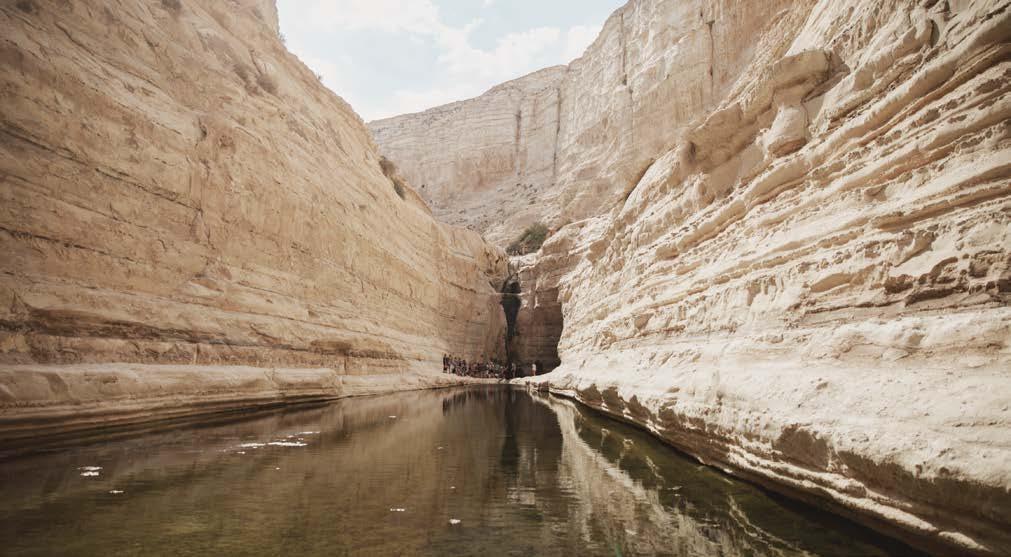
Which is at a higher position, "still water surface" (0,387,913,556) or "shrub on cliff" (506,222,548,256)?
"shrub on cliff" (506,222,548,256)

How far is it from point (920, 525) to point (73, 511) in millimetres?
4615

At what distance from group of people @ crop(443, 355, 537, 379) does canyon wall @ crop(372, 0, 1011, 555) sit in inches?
505

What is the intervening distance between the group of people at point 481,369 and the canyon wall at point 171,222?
6668mm

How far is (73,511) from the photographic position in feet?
8.95

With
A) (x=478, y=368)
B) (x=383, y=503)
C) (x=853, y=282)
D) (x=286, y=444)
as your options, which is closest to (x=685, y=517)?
(x=383, y=503)

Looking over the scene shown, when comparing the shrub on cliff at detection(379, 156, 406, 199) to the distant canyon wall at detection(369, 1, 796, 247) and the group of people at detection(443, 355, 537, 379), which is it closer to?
the group of people at detection(443, 355, 537, 379)

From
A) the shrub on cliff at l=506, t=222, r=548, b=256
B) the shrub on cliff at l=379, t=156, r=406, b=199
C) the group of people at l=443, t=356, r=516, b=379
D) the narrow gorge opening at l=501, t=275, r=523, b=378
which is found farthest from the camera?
the shrub on cliff at l=506, t=222, r=548, b=256

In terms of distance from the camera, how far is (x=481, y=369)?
24609 millimetres

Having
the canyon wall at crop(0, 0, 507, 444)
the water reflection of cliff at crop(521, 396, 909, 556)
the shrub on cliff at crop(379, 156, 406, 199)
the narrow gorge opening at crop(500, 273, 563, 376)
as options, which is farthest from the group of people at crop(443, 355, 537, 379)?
the water reflection of cliff at crop(521, 396, 909, 556)

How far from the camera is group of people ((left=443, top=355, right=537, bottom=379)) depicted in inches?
824

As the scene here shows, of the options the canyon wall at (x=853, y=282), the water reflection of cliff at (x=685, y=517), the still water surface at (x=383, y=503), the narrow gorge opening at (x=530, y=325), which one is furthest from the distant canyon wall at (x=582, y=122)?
the still water surface at (x=383, y=503)

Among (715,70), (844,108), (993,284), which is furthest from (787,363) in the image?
(715,70)

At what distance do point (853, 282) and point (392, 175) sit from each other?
1788cm

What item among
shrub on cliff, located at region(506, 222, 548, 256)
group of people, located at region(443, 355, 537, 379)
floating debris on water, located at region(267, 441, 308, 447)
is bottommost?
floating debris on water, located at region(267, 441, 308, 447)
